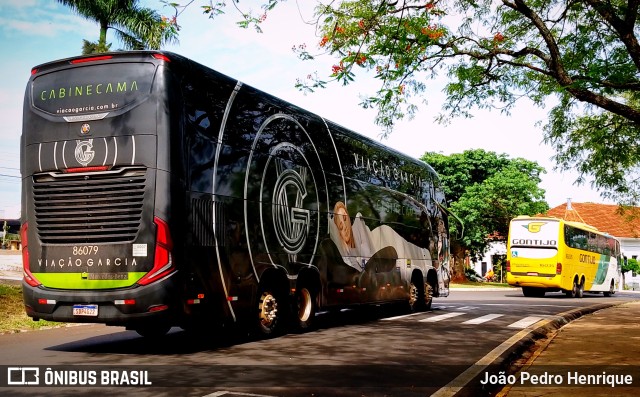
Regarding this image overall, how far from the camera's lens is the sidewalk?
7125 mm

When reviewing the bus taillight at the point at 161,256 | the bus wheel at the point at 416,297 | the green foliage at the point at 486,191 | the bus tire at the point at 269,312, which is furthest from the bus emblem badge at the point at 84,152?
the green foliage at the point at 486,191

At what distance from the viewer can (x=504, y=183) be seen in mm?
50844

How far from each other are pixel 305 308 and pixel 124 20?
15224 millimetres

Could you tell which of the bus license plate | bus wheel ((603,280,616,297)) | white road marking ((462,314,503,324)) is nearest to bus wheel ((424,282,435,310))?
white road marking ((462,314,503,324))

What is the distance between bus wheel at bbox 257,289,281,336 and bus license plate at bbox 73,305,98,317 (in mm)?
2872

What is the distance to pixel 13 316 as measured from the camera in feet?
45.5

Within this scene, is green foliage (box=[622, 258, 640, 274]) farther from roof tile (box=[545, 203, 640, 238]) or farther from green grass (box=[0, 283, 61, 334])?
green grass (box=[0, 283, 61, 334])

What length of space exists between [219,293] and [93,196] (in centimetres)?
224

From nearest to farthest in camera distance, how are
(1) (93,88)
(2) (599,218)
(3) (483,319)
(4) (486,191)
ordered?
(1) (93,88) < (3) (483,319) < (4) (486,191) < (2) (599,218)

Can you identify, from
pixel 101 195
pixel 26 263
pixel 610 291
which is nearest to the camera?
pixel 101 195

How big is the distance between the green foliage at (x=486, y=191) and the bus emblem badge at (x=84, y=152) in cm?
4097

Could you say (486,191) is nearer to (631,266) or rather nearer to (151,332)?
(631,266)

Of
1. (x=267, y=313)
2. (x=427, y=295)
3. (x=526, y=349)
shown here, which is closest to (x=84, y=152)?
(x=267, y=313)

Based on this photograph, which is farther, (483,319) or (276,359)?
(483,319)
